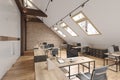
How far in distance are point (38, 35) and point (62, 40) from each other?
109 inches

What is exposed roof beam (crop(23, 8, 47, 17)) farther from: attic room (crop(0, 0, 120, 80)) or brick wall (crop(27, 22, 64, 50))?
Answer: brick wall (crop(27, 22, 64, 50))

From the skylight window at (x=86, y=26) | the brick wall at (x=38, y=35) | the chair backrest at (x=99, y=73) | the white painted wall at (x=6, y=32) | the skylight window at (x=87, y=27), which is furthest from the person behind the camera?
the brick wall at (x=38, y=35)

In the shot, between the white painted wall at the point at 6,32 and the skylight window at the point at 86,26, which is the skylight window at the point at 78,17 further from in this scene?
the white painted wall at the point at 6,32

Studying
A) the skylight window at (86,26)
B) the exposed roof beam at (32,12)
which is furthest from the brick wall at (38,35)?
the skylight window at (86,26)

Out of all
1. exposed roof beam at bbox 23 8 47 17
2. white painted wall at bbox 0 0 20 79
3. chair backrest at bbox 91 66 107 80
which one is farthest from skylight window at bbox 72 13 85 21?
chair backrest at bbox 91 66 107 80

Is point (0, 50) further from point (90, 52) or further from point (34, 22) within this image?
point (34, 22)

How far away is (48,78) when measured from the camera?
5.69 ft

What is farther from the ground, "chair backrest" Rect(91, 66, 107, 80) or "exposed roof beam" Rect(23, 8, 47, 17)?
"exposed roof beam" Rect(23, 8, 47, 17)

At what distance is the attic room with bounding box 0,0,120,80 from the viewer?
2.82 metres

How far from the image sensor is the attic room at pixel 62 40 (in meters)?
2.82

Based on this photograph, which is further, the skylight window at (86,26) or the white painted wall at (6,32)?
the skylight window at (86,26)

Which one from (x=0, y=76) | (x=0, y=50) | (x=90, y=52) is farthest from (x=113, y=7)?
(x=90, y=52)

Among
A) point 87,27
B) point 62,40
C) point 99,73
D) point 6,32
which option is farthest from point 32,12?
point 99,73

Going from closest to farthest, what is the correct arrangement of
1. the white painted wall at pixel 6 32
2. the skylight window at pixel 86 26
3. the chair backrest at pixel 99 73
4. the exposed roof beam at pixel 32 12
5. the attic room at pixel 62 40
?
the chair backrest at pixel 99 73 → the attic room at pixel 62 40 → the white painted wall at pixel 6 32 → the skylight window at pixel 86 26 → the exposed roof beam at pixel 32 12
